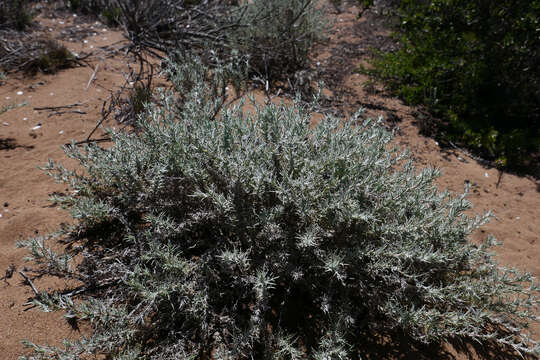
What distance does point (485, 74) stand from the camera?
4309mm

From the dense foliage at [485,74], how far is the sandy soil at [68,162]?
0.32m

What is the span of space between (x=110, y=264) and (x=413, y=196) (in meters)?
1.96

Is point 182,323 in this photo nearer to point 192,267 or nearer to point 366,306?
point 192,267

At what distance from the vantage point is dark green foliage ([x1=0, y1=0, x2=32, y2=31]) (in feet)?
16.9

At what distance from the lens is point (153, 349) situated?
6.01ft

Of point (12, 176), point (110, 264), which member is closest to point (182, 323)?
point (110, 264)

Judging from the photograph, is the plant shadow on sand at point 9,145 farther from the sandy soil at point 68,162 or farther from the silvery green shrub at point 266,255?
the silvery green shrub at point 266,255

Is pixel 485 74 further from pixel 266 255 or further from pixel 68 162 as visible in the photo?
pixel 68 162

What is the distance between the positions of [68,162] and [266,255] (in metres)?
2.06

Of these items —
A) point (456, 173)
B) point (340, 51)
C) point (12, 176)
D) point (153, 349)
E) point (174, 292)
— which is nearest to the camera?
point (153, 349)

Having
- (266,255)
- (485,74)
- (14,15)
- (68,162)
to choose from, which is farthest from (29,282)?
(485,74)

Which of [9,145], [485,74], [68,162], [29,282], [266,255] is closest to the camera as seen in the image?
[266,255]

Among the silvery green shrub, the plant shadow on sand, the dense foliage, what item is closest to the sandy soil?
the plant shadow on sand

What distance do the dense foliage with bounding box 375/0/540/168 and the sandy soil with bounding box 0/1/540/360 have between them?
323 mm
